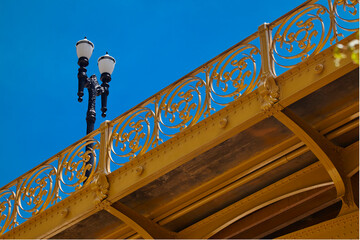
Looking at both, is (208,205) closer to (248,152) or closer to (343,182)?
(248,152)

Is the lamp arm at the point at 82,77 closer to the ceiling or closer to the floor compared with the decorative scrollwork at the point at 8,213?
closer to the ceiling

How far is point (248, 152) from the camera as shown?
945cm

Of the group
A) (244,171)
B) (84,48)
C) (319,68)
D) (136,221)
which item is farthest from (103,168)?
(84,48)

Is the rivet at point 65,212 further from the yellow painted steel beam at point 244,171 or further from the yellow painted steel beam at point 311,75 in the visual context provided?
the yellow painted steel beam at point 311,75

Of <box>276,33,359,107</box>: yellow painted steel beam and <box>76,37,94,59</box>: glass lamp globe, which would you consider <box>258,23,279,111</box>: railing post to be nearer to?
<box>276,33,359,107</box>: yellow painted steel beam

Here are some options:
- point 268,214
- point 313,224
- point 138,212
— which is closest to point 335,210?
point 313,224

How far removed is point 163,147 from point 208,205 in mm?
1256

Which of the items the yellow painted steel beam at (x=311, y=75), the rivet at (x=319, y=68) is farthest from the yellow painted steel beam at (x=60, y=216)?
the rivet at (x=319, y=68)

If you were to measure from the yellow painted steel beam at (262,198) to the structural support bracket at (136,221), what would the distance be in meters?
0.52

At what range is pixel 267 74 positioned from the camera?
29.1ft

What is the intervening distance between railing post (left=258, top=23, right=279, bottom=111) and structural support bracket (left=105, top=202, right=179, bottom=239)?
9.02 ft

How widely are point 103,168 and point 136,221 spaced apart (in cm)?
95

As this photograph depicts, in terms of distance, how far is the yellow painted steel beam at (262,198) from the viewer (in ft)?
30.5

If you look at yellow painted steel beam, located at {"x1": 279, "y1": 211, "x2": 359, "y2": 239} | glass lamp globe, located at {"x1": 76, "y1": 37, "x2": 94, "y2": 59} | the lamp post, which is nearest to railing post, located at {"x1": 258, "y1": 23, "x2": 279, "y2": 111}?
yellow painted steel beam, located at {"x1": 279, "y1": 211, "x2": 359, "y2": 239}
